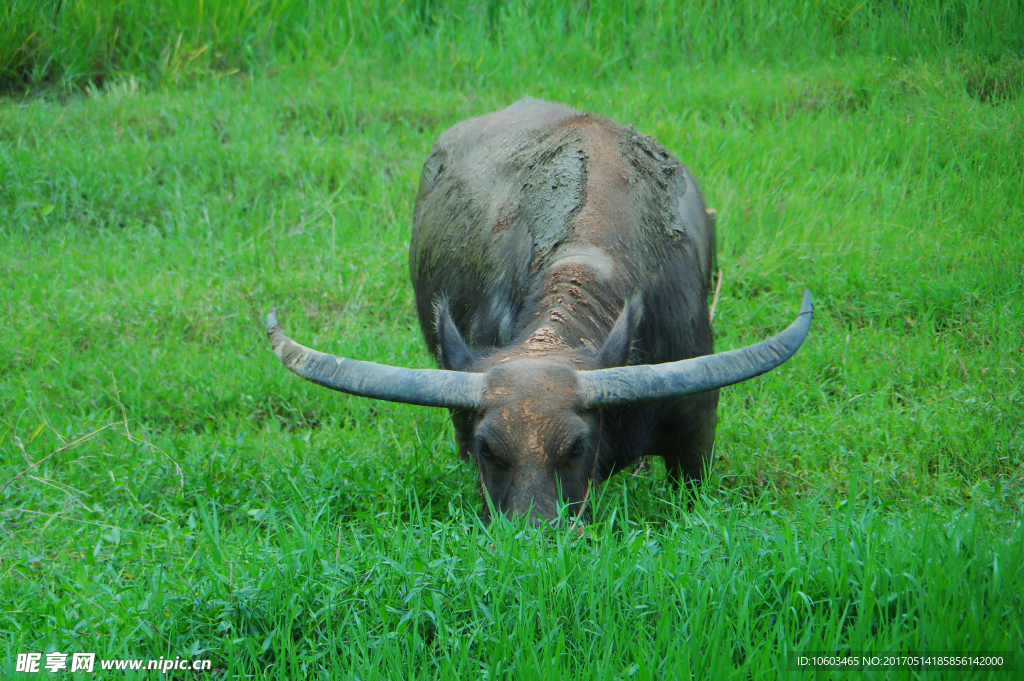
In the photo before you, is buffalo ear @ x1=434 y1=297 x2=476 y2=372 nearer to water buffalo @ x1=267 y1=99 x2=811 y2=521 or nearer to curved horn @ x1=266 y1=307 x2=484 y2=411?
water buffalo @ x1=267 y1=99 x2=811 y2=521

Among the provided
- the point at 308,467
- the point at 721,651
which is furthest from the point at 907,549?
the point at 308,467

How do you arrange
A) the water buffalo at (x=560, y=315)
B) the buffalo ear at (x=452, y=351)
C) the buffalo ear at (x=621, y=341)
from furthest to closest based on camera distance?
the buffalo ear at (x=452, y=351) < the buffalo ear at (x=621, y=341) < the water buffalo at (x=560, y=315)

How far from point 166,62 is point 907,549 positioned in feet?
29.0

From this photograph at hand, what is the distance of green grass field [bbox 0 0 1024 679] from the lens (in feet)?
7.91

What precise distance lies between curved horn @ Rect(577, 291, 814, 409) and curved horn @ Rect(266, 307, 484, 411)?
1.40 ft

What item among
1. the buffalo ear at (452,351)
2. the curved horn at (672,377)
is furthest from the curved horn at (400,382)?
the curved horn at (672,377)

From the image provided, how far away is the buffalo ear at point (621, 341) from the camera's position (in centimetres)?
320

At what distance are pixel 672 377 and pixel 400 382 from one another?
3.34ft

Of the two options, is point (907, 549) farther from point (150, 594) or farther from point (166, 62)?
point (166, 62)

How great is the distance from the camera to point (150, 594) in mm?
2562

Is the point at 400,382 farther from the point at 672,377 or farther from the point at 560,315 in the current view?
the point at 672,377

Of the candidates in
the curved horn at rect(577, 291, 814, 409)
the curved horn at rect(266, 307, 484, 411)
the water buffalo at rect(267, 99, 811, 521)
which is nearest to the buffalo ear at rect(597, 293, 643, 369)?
the water buffalo at rect(267, 99, 811, 521)

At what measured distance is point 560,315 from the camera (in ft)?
11.3

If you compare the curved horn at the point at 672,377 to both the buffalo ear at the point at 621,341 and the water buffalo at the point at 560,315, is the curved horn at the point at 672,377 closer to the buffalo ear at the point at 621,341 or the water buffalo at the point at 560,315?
the water buffalo at the point at 560,315
